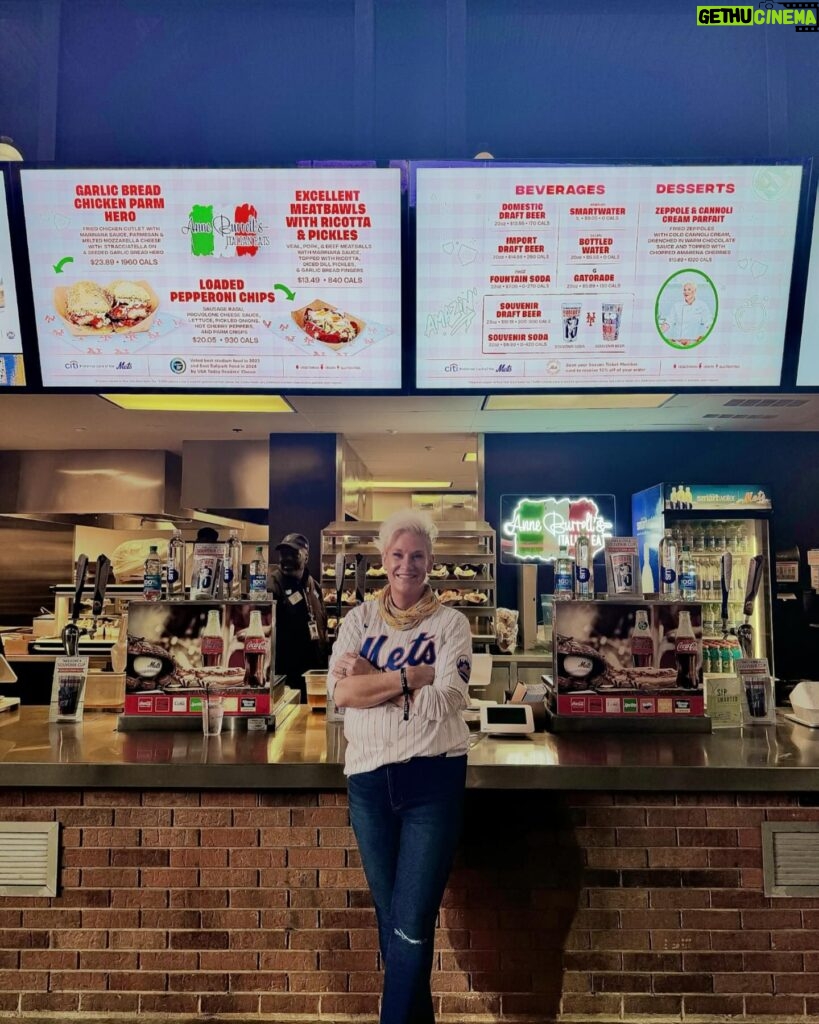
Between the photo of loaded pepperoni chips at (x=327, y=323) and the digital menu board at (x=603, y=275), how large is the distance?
1.04ft

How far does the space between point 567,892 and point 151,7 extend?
16.8 ft

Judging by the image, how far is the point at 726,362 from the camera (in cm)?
322

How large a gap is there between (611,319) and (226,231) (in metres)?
1.82

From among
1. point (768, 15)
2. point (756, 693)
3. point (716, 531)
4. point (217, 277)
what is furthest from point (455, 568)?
point (768, 15)

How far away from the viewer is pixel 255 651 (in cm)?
275

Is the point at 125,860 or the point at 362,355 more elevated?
the point at 362,355

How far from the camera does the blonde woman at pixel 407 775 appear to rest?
1796 mm

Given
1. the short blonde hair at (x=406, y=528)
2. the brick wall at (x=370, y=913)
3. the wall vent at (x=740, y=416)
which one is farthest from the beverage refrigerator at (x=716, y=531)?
the short blonde hair at (x=406, y=528)

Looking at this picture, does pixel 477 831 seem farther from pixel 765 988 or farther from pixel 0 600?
pixel 0 600

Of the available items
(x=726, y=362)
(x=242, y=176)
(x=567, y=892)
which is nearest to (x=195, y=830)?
(x=567, y=892)

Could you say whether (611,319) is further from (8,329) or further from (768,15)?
(8,329)

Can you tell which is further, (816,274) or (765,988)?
(816,274)

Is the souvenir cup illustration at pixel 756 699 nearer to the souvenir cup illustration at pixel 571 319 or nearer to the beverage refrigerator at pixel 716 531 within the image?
the souvenir cup illustration at pixel 571 319

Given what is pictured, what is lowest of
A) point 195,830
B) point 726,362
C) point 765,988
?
point 765,988
